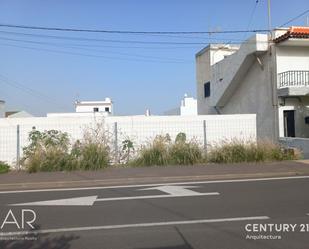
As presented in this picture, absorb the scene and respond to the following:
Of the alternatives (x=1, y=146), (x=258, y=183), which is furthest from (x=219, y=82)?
(x=258, y=183)

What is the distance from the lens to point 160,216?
772cm

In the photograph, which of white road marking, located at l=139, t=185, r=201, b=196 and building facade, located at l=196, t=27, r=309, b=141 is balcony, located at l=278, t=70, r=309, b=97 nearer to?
building facade, located at l=196, t=27, r=309, b=141

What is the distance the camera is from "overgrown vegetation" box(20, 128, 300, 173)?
50.1ft

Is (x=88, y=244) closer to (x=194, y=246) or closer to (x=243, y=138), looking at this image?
(x=194, y=246)

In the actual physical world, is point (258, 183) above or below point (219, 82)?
below

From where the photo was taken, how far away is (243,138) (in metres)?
18.9

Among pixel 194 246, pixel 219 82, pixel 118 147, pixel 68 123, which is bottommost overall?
pixel 194 246

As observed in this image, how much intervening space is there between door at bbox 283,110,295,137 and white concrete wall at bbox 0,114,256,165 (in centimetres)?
538

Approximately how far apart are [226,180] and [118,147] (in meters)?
6.90

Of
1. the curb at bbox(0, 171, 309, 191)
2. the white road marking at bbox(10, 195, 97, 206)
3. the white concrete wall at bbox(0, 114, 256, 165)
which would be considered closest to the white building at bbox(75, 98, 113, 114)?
the white concrete wall at bbox(0, 114, 256, 165)

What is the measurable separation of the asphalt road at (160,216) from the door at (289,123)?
13006 millimetres

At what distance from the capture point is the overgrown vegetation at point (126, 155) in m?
15.3

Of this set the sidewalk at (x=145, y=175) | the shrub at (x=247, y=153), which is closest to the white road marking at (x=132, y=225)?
the sidewalk at (x=145, y=175)

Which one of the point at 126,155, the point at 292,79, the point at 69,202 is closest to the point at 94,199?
the point at 69,202
